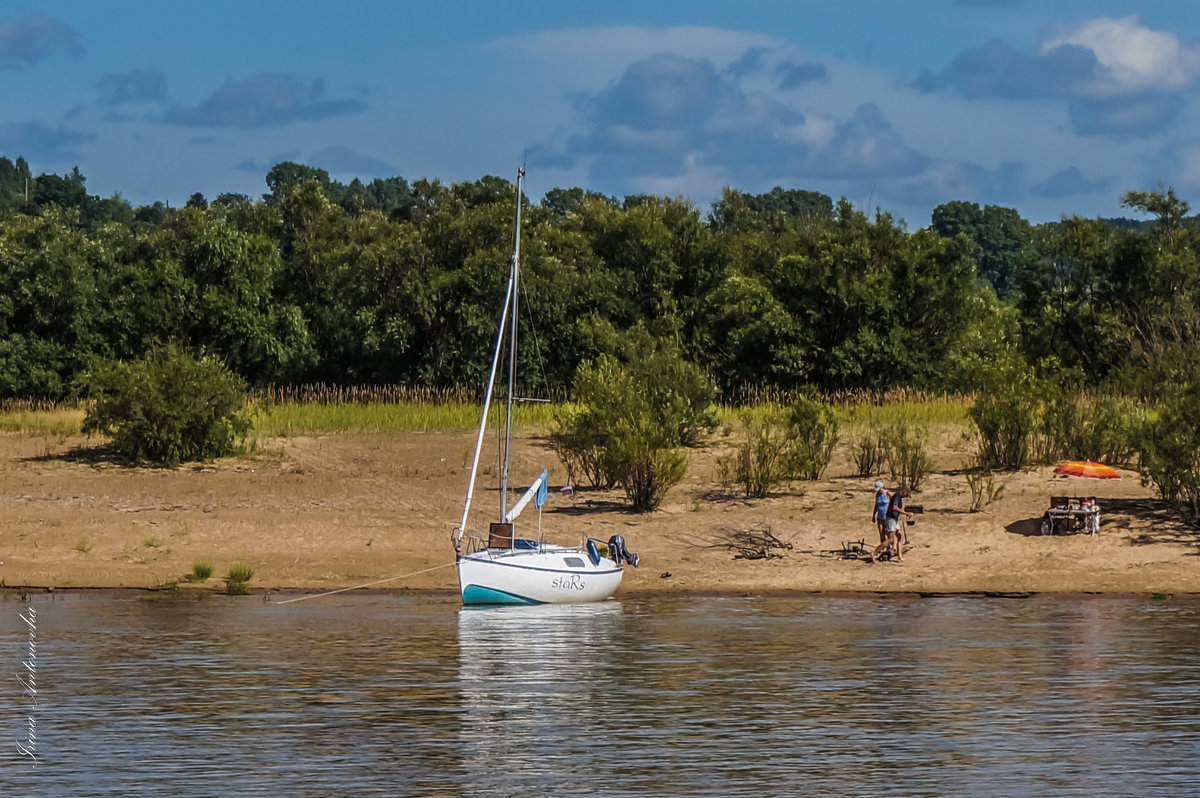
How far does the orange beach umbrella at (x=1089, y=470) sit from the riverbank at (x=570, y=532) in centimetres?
23

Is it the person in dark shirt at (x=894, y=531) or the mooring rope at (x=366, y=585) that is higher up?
the person in dark shirt at (x=894, y=531)

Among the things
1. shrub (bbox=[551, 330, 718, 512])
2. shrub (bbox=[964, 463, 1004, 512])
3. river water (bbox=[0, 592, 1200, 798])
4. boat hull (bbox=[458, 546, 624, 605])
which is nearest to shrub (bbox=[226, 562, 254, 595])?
river water (bbox=[0, 592, 1200, 798])

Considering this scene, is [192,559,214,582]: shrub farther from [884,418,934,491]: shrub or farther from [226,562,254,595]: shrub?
[884,418,934,491]: shrub

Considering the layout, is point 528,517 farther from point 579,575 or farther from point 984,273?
point 984,273

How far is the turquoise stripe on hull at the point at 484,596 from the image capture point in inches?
1092

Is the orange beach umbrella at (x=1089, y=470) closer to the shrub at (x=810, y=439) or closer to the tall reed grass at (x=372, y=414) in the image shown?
the shrub at (x=810, y=439)

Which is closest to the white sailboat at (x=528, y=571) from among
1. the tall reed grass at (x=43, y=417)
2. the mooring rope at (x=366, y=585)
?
the mooring rope at (x=366, y=585)

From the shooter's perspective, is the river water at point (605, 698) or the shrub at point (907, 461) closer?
the river water at point (605, 698)

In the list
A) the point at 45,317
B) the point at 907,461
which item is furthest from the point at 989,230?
the point at 907,461

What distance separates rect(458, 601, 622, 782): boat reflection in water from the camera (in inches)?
656

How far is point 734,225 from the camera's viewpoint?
289 feet

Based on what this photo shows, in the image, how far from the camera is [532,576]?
2806cm

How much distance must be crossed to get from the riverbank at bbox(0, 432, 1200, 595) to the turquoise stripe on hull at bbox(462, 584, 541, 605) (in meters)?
2.76

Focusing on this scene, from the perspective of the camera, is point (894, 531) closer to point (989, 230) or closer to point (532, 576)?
point (532, 576)
